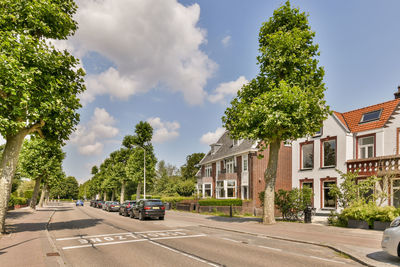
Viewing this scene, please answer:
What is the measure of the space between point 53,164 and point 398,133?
36.1 m

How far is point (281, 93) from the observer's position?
58.2 feet

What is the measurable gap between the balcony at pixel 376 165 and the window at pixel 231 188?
16.2 m

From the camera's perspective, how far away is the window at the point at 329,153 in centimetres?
2588

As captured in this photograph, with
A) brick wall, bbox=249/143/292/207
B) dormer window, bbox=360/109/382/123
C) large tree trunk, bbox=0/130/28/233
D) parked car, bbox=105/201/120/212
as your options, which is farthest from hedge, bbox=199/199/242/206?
large tree trunk, bbox=0/130/28/233

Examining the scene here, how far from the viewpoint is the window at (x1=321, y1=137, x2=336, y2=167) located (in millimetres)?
25875

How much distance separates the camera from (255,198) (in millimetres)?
33781

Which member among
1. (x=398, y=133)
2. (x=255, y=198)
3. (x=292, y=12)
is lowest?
(x=255, y=198)

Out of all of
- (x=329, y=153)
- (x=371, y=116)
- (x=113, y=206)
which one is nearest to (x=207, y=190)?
(x=113, y=206)

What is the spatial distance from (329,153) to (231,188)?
15228 millimetres

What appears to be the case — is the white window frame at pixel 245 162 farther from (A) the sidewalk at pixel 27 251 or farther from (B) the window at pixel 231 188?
(A) the sidewalk at pixel 27 251

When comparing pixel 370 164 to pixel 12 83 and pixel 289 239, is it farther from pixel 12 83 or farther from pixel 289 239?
pixel 12 83

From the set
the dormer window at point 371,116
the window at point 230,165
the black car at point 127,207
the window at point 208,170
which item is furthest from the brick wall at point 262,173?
the black car at point 127,207

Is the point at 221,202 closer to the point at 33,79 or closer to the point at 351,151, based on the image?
the point at 351,151


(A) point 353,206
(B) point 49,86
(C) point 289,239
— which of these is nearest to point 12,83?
(B) point 49,86
